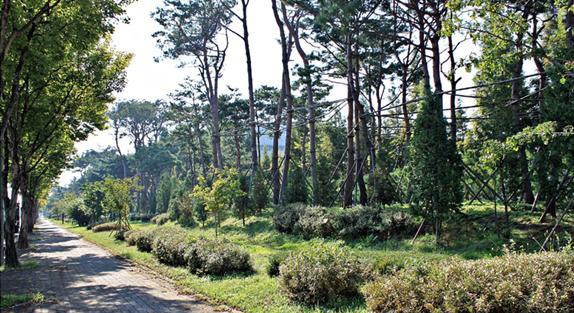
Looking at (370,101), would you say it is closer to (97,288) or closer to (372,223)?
(372,223)

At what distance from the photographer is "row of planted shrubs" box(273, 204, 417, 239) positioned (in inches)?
493

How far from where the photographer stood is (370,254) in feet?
27.3

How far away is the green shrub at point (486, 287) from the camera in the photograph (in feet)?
15.3

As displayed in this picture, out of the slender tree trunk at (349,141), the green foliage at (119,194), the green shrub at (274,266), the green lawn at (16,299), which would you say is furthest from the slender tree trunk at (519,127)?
the green foliage at (119,194)

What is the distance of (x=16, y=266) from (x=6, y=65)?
20.4ft

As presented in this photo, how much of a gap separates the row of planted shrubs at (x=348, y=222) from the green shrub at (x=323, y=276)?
5.44m

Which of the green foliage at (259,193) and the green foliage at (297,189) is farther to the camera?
the green foliage at (259,193)

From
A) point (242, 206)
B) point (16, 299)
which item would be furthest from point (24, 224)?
point (16, 299)

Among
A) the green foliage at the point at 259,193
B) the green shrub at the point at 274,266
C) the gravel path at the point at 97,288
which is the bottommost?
the gravel path at the point at 97,288

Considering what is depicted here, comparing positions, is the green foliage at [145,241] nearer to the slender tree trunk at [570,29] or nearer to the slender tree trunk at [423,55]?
the slender tree trunk at [423,55]

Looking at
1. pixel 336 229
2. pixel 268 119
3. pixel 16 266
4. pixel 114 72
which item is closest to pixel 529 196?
pixel 336 229

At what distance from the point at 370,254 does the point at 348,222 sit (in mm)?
5486

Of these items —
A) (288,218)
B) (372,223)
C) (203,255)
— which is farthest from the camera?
(288,218)

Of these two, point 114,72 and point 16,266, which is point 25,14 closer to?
point 114,72
